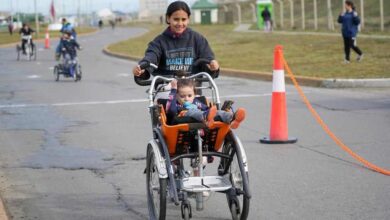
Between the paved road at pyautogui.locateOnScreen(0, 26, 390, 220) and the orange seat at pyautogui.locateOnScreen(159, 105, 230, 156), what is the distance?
81 centimetres

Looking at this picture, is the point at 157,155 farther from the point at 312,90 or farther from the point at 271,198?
the point at 312,90

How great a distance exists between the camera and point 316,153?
10.1 meters

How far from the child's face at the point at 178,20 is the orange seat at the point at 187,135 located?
0.83 meters

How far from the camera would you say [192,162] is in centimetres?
661

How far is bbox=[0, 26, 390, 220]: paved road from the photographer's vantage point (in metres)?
7.42

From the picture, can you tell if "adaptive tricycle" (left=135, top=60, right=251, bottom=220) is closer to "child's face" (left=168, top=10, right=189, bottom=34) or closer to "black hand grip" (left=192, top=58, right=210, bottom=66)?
"black hand grip" (left=192, top=58, right=210, bottom=66)

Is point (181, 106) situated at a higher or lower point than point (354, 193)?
higher

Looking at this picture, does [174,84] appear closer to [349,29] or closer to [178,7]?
[178,7]

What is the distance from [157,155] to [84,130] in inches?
262

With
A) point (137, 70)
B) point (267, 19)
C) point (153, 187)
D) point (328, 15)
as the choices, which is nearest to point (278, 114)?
point (137, 70)

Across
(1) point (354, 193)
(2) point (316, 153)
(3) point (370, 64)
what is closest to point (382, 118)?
(2) point (316, 153)

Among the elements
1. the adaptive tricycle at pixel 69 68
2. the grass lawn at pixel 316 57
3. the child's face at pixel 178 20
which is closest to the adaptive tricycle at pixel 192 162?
the child's face at pixel 178 20

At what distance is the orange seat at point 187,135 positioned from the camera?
6254 millimetres

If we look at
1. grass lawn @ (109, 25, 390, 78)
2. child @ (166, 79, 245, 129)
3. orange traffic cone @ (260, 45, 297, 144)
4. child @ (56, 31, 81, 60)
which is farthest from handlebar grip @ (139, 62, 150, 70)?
child @ (56, 31, 81, 60)
